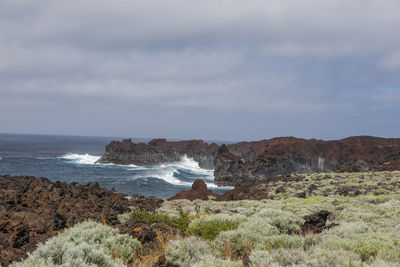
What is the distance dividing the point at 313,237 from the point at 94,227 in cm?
643

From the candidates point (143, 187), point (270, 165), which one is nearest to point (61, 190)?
point (143, 187)

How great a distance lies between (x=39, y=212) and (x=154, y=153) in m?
86.6

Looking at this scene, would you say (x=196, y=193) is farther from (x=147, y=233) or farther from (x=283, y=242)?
(x=283, y=242)

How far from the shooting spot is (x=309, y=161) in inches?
2635

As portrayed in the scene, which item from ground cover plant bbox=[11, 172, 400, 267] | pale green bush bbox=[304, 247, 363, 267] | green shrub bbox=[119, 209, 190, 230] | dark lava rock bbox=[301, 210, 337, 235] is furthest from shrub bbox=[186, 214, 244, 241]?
pale green bush bbox=[304, 247, 363, 267]

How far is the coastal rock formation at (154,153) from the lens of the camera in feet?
300

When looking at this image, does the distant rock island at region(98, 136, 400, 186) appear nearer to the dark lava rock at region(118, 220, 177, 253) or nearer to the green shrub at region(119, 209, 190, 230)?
the green shrub at region(119, 209, 190, 230)

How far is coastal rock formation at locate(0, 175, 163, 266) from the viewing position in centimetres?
755

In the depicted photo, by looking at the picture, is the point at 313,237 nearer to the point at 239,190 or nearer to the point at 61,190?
the point at 61,190

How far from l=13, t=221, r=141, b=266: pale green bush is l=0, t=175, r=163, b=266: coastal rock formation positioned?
75cm

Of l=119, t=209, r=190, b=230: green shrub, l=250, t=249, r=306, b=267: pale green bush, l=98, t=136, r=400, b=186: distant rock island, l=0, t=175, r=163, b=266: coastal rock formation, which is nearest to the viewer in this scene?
l=250, t=249, r=306, b=267: pale green bush

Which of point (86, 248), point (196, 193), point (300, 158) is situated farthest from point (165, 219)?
point (300, 158)

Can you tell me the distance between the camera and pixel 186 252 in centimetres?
678

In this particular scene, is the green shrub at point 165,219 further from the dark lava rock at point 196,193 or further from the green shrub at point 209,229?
the dark lava rock at point 196,193
